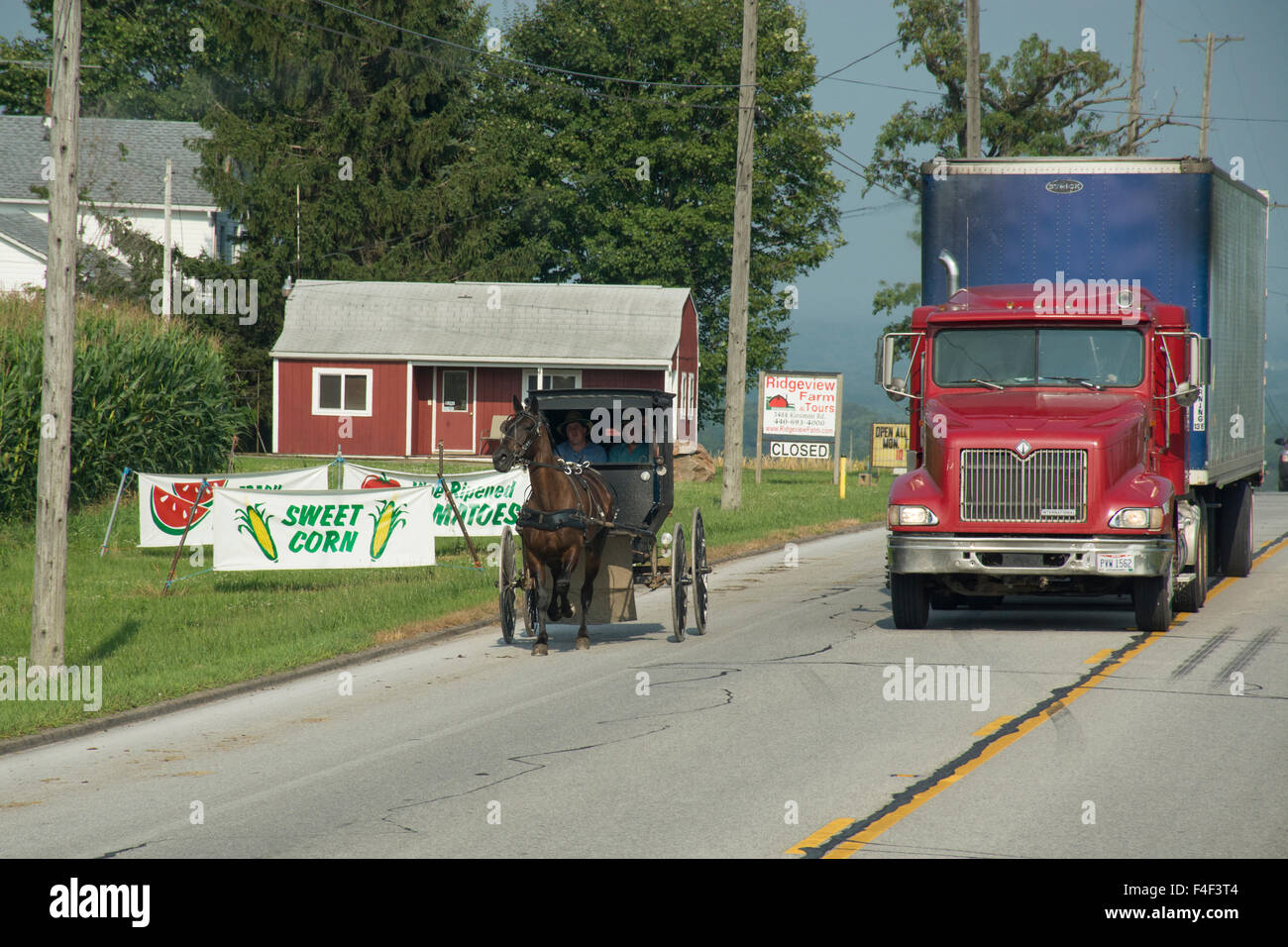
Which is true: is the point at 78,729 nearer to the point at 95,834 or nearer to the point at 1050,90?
the point at 95,834

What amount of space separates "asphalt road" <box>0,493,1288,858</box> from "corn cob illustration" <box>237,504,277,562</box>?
4415 mm

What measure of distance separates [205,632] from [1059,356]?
30.1ft

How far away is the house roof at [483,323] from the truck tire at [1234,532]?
3026 cm

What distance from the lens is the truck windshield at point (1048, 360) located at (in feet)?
49.2

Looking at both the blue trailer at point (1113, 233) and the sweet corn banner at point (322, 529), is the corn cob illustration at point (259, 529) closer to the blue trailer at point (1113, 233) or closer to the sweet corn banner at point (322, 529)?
the sweet corn banner at point (322, 529)

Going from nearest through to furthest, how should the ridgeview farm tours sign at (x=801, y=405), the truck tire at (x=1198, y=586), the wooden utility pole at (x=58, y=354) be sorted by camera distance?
the wooden utility pole at (x=58, y=354), the truck tire at (x=1198, y=586), the ridgeview farm tours sign at (x=801, y=405)

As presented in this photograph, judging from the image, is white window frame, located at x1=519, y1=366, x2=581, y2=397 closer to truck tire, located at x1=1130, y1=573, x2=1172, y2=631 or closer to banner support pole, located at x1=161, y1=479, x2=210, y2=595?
banner support pole, located at x1=161, y1=479, x2=210, y2=595

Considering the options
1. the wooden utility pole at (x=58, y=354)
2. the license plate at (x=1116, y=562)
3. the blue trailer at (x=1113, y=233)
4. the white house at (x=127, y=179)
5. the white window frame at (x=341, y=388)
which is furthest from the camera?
the white house at (x=127, y=179)

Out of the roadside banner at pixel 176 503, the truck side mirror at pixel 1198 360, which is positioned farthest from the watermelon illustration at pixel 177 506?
the truck side mirror at pixel 1198 360

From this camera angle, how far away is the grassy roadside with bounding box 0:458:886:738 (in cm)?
1302

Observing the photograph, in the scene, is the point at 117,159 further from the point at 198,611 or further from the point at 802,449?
the point at 198,611

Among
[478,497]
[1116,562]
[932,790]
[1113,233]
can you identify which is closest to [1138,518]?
[1116,562]

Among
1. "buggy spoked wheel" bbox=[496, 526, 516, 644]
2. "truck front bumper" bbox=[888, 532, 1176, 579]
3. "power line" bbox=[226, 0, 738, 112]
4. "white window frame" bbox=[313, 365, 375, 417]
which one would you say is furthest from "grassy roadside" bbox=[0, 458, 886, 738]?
"power line" bbox=[226, 0, 738, 112]

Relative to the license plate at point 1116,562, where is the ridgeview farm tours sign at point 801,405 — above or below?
above
